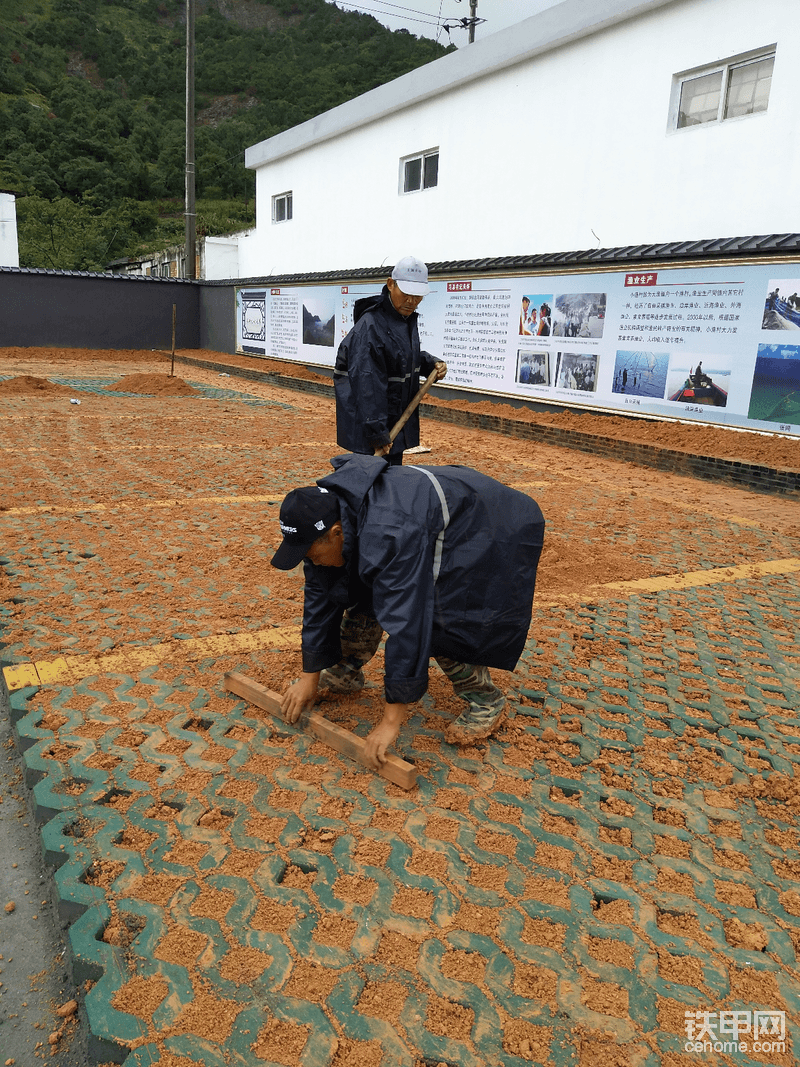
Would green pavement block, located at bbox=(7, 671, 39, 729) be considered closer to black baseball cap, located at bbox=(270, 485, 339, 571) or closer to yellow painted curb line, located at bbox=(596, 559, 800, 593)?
black baseball cap, located at bbox=(270, 485, 339, 571)

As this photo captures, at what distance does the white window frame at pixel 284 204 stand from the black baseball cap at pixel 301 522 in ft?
67.2

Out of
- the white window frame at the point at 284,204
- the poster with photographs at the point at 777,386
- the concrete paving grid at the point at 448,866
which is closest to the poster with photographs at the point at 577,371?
the poster with photographs at the point at 777,386

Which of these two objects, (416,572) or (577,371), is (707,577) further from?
(577,371)

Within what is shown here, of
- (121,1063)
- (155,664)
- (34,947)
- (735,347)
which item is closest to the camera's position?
(121,1063)

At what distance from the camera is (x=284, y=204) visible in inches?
832

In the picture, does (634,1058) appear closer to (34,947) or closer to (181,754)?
(34,947)

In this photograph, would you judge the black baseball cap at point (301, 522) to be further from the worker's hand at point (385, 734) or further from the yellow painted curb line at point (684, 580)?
the yellow painted curb line at point (684, 580)

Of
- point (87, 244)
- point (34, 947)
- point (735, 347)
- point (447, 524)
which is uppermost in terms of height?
point (87, 244)

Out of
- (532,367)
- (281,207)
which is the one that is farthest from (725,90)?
(281,207)

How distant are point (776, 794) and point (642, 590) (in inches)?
79.1

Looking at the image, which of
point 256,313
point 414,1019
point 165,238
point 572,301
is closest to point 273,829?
point 414,1019

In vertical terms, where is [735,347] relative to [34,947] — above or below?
above

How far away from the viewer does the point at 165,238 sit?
45125 millimetres

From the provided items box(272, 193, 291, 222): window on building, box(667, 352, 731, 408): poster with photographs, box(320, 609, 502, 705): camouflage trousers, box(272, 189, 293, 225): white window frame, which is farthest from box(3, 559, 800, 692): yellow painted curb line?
box(272, 193, 291, 222): window on building
